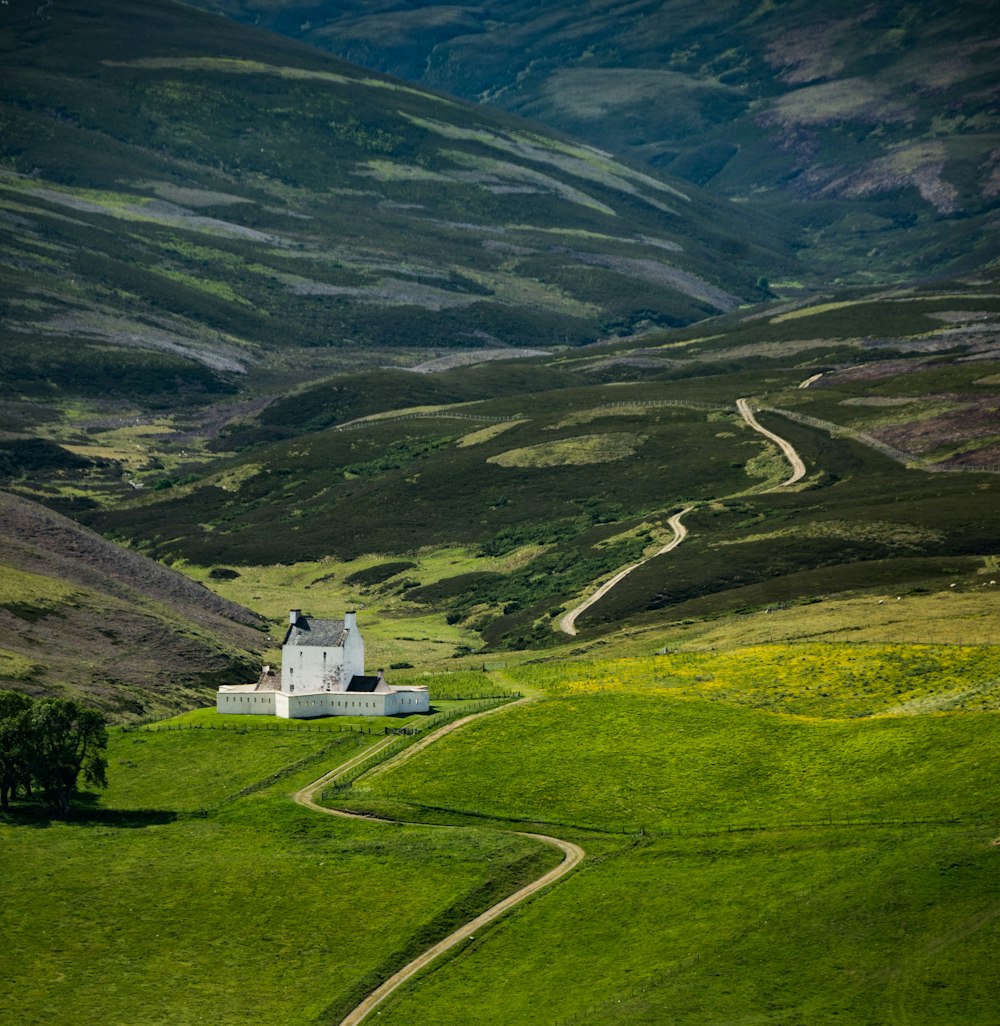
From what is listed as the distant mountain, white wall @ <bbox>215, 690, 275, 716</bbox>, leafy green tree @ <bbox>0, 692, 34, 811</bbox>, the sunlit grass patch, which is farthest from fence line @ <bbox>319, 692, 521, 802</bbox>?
the distant mountain

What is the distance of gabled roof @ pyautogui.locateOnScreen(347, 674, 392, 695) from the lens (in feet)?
318

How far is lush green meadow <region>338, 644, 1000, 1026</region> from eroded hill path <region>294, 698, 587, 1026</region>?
3.08 ft

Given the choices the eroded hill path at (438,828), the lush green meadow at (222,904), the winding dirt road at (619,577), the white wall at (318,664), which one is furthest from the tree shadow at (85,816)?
the winding dirt road at (619,577)

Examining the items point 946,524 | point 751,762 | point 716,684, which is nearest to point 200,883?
point 751,762

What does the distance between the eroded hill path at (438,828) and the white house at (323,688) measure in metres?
6.45

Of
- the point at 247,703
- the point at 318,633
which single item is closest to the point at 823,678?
the point at 318,633

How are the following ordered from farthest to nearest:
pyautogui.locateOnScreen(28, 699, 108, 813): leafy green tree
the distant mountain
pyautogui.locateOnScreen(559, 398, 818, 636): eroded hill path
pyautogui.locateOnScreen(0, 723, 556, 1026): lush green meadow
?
pyautogui.locateOnScreen(559, 398, 818, 636): eroded hill path → the distant mountain → pyautogui.locateOnScreen(28, 699, 108, 813): leafy green tree → pyautogui.locateOnScreen(0, 723, 556, 1026): lush green meadow

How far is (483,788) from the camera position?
3086 inches

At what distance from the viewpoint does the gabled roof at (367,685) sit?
96.9m

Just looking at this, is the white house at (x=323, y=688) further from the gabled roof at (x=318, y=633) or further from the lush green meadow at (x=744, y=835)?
the lush green meadow at (x=744, y=835)

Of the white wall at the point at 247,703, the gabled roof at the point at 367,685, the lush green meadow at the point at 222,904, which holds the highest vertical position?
the gabled roof at the point at 367,685

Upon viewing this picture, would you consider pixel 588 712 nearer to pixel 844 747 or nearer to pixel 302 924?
pixel 844 747

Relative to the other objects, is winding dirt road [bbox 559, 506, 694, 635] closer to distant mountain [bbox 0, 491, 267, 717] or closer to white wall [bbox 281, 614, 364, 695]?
distant mountain [bbox 0, 491, 267, 717]

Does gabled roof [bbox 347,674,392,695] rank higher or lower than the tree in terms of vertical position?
higher
